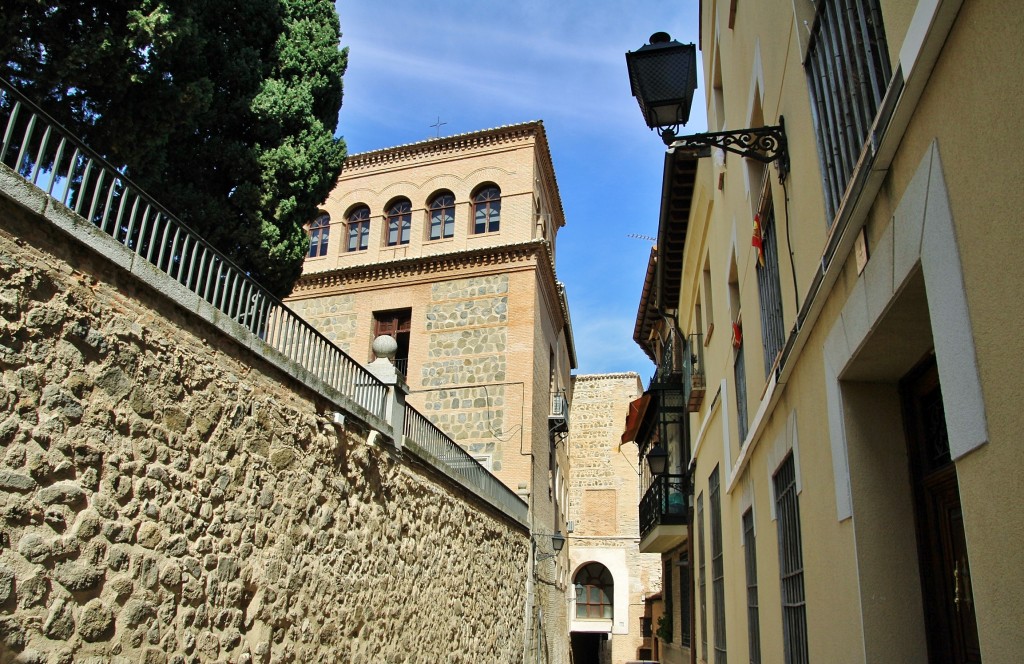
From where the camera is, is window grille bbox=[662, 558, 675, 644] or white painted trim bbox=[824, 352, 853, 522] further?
window grille bbox=[662, 558, 675, 644]

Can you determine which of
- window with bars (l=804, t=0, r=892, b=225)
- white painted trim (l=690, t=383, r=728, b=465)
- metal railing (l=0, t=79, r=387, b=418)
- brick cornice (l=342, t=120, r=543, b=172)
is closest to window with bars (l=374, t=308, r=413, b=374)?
brick cornice (l=342, t=120, r=543, b=172)

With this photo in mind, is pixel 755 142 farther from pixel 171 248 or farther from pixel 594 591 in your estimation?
pixel 594 591

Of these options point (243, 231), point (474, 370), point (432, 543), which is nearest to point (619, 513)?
point (474, 370)

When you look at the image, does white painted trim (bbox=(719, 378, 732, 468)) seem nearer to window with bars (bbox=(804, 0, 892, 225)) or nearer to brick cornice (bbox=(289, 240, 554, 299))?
window with bars (bbox=(804, 0, 892, 225))

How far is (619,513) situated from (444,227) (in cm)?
1581

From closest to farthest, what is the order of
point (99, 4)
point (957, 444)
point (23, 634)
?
point (957, 444), point (23, 634), point (99, 4)

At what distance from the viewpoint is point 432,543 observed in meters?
10.7

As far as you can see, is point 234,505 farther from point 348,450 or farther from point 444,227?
point 444,227

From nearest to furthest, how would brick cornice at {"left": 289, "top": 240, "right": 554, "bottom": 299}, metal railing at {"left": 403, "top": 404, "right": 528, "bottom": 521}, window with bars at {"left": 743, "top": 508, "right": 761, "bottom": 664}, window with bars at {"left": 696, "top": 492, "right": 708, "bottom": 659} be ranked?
window with bars at {"left": 743, "top": 508, "right": 761, "bottom": 664}, metal railing at {"left": 403, "top": 404, "right": 528, "bottom": 521}, window with bars at {"left": 696, "top": 492, "right": 708, "bottom": 659}, brick cornice at {"left": 289, "top": 240, "right": 554, "bottom": 299}

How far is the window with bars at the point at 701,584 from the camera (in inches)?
436

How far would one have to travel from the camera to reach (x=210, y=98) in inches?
333

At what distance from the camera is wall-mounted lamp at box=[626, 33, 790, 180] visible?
4902 millimetres

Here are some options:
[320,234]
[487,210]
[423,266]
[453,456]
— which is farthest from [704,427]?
[320,234]

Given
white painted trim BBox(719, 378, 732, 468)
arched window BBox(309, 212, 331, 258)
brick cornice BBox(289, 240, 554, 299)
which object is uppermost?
arched window BBox(309, 212, 331, 258)
